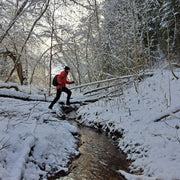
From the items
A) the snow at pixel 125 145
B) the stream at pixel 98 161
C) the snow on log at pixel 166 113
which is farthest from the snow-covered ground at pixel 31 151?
the snow on log at pixel 166 113

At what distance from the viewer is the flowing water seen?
257cm

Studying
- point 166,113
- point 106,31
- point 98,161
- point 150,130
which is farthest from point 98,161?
point 106,31

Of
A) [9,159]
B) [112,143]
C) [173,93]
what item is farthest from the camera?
[173,93]

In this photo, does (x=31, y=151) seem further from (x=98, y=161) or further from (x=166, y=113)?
(x=166, y=113)

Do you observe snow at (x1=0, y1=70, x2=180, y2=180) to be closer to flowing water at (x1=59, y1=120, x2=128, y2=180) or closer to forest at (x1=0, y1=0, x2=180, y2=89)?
flowing water at (x1=59, y1=120, x2=128, y2=180)

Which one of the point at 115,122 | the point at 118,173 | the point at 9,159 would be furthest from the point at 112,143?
the point at 9,159

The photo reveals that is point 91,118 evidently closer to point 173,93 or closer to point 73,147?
point 73,147

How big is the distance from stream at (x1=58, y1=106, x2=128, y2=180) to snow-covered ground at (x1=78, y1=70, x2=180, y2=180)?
22 cm

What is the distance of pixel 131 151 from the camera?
312 centimetres

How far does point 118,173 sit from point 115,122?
208 centimetres

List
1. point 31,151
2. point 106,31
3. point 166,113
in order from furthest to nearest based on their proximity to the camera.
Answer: point 106,31 → point 166,113 → point 31,151

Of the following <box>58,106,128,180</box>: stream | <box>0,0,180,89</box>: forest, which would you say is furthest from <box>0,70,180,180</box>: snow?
<box>0,0,180,89</box>: forest

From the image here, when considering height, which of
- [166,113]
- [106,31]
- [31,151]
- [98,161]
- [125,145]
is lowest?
[98,161]

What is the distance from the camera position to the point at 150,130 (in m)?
3.24
